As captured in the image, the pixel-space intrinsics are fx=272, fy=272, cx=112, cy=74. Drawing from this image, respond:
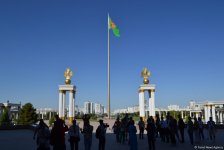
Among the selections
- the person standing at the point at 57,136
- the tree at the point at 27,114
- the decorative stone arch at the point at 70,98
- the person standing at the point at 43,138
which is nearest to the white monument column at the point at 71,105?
the decorative stone arch at the point at 70,98

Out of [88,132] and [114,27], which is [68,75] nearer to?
[114,27]

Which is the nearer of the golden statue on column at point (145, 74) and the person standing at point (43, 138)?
the person standing at point (43, 138)

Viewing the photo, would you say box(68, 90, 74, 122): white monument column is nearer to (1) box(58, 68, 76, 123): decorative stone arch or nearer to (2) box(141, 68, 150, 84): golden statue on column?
(1) box(58, 68, 76, 123): decorative stone arch

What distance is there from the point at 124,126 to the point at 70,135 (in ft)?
19.2

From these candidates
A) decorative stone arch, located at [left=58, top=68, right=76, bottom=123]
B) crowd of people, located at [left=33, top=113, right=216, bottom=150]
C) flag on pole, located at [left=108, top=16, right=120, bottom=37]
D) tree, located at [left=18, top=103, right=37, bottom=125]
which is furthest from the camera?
tree, located at [left=18, top=103, right=37, bottom=125]

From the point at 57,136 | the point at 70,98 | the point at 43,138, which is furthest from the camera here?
the point at 70,98

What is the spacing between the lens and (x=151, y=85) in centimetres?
3631

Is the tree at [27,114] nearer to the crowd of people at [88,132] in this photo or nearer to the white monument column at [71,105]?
the white monument column at [71,105]

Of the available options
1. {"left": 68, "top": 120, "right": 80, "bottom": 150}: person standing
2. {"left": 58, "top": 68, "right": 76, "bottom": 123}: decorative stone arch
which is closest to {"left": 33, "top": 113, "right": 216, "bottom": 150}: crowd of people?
{"left": 68, "top": 120, "right": 80, "bottom": 150}: person standing

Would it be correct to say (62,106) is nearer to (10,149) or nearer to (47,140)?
(10,149)

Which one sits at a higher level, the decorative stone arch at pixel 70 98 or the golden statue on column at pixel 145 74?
the golden statue on column at pixel 145 74

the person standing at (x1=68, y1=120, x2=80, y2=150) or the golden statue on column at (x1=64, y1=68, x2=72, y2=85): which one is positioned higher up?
the golden statue on column at (x1=64, y1=68, x2=72, y2=85)

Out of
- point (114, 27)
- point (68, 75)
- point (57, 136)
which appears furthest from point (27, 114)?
point (57, 136)

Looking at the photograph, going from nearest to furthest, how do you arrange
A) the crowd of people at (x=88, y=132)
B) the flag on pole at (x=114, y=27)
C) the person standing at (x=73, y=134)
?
the crowd of people at (x=88, y=132) < the person standing at (x=73, y=134) < the flag on pole at (x=114, y=27)
